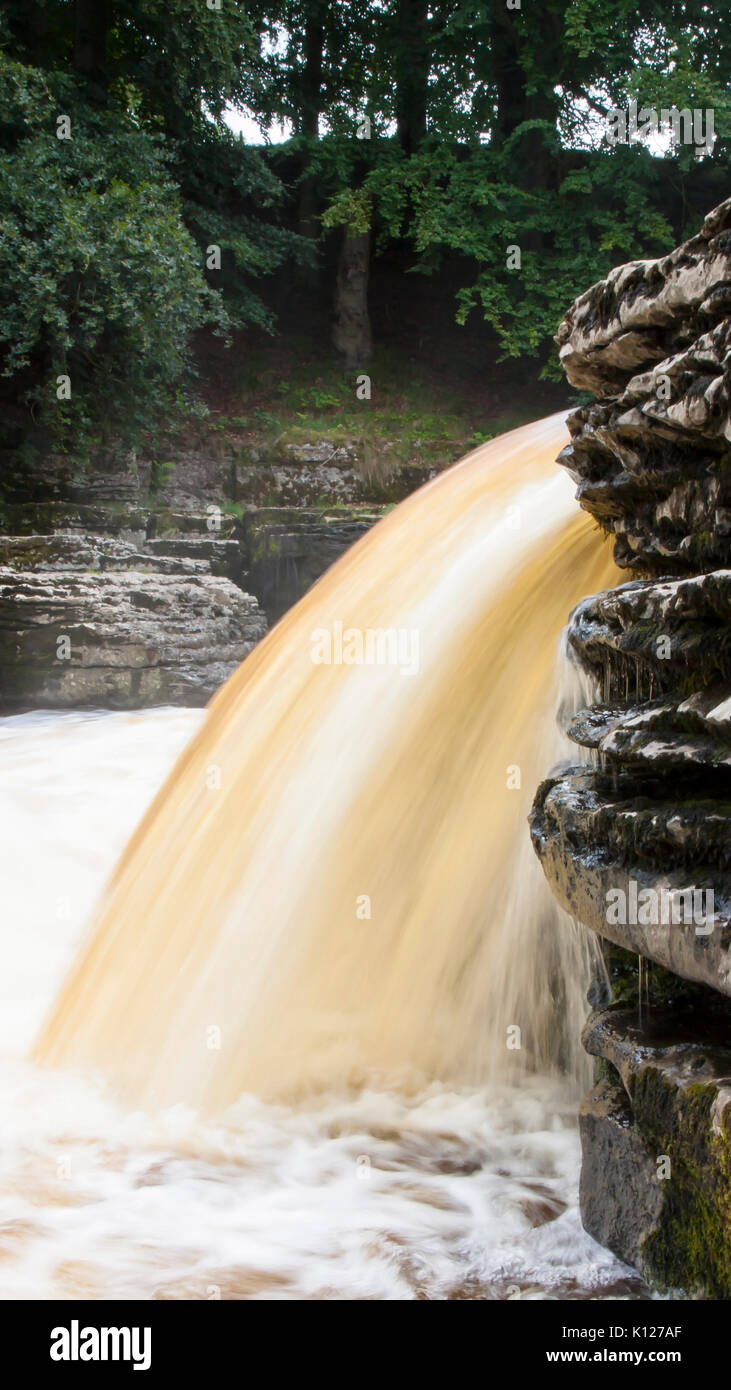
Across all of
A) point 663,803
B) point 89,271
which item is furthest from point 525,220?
point 663,803

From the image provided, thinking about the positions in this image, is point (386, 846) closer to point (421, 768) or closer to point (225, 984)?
point (421, 768)

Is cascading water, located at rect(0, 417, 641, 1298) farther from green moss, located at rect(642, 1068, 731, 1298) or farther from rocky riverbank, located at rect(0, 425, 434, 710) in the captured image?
rocky riverbank, located at rect(0, 425, 434, 710)

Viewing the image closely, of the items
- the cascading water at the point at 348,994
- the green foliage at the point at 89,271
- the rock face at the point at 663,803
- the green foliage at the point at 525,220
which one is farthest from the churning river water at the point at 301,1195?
the green foliage at the point at 525,220

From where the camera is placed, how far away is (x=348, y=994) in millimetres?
3244

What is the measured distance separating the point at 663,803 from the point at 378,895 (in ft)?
4.54

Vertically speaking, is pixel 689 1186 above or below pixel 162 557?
below

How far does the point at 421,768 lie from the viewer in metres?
3.29

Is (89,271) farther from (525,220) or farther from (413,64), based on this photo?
(413,64)

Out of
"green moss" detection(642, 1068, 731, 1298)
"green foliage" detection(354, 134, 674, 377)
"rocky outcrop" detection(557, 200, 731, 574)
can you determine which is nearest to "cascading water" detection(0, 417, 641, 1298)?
"green moss" detection(642, 1068, 731, 1298)

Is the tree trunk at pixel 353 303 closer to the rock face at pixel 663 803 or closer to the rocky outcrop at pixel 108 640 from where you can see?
the rocky outcrop at pixel 108 640

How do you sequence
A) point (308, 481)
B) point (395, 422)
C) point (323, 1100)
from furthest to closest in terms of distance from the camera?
point (395, 422)
point (308, 481)
point (323, 1100)

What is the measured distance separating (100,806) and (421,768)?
346 centimetres

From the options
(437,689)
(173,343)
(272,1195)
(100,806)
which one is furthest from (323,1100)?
(173,343)

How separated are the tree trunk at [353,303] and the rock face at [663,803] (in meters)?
14.0
